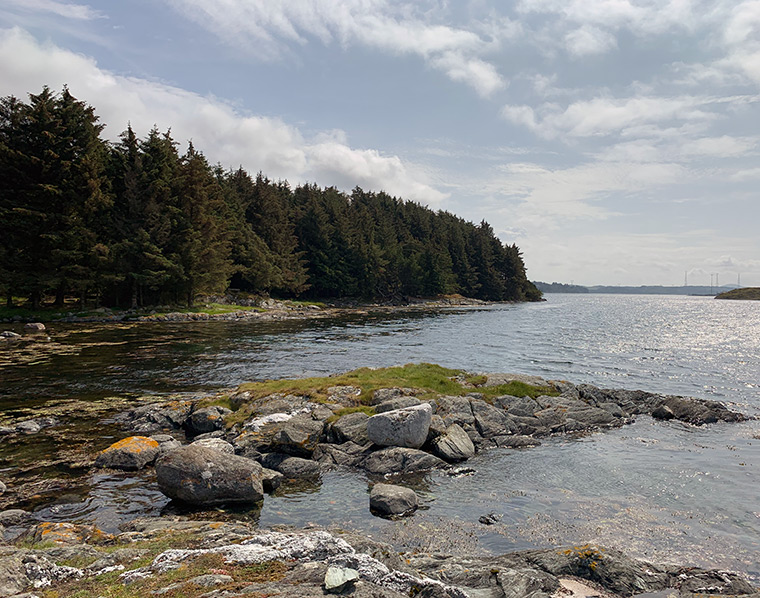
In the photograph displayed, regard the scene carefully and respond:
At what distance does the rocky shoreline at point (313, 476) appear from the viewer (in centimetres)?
700

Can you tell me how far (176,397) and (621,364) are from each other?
1417 inches

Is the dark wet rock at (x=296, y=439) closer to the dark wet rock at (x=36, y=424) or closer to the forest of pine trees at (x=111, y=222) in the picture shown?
the dark wet rock at (x=36, y=424)

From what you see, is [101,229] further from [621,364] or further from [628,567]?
[628,567]

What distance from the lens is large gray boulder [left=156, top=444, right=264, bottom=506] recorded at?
1180 cm

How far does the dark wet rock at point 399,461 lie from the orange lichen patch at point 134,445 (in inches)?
292

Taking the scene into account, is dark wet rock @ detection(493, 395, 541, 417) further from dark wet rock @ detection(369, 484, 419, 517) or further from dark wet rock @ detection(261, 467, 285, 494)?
dark wet rock @ detection(261, 467, 285, 494)

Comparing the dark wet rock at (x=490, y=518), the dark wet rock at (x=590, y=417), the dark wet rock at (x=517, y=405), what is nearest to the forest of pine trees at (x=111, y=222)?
the dark wet rock at (x=517, y=405)

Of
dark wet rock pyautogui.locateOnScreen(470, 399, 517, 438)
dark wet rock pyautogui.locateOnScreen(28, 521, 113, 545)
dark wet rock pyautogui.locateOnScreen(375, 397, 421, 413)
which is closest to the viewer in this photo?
dark wet rock pyautogui.locateOnScreen(28, 521, 113, 545)

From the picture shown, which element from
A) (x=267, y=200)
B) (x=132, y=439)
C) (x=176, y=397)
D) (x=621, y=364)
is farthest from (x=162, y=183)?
(x=621, y=364)

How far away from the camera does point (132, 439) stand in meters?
15.2

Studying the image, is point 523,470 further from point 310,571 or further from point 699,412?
point 699,412

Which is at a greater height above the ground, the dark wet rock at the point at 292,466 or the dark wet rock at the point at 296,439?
the dark wet rock at the point at 296,439

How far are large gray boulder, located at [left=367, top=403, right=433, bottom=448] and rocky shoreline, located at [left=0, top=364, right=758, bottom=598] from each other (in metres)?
0.05

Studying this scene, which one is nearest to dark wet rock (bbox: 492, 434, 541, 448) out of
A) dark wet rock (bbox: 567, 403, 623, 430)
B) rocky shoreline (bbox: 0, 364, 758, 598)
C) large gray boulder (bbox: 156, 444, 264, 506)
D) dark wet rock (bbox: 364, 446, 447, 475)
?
rocky shoreline (bbox: 0, 364, 758, 598)
